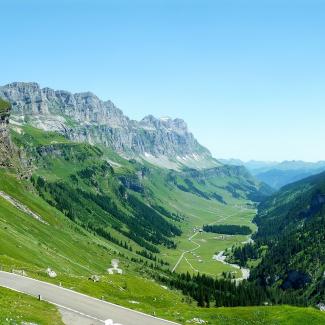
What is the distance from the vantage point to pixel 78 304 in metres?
71.1

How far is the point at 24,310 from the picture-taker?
60250mm

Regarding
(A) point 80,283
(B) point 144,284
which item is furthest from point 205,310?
(B) point 144,284

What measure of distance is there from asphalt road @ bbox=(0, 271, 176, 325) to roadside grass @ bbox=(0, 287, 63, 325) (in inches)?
112

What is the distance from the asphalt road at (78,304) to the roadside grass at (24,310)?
9.31 feet

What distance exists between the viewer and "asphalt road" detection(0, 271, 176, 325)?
66.3 metres

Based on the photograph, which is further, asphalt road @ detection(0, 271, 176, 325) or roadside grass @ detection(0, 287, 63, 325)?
asphalt road @ detection(0, 271, 176, 325)

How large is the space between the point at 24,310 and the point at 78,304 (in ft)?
40.2

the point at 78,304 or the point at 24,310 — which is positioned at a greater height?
the point at 24,310

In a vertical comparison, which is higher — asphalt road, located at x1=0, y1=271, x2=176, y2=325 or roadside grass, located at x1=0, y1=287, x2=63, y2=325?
roadside grass, located at x1=0, y1=287, x2=63, y2=325

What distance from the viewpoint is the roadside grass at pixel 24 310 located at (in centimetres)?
5438

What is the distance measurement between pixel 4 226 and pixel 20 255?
3756 centimetres

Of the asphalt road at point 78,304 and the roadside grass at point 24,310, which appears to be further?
the asphalt road at point 78,304

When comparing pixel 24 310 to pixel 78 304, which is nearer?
pixel 24 310

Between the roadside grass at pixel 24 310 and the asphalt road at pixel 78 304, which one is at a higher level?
the roadside grass at pixel 24 310
